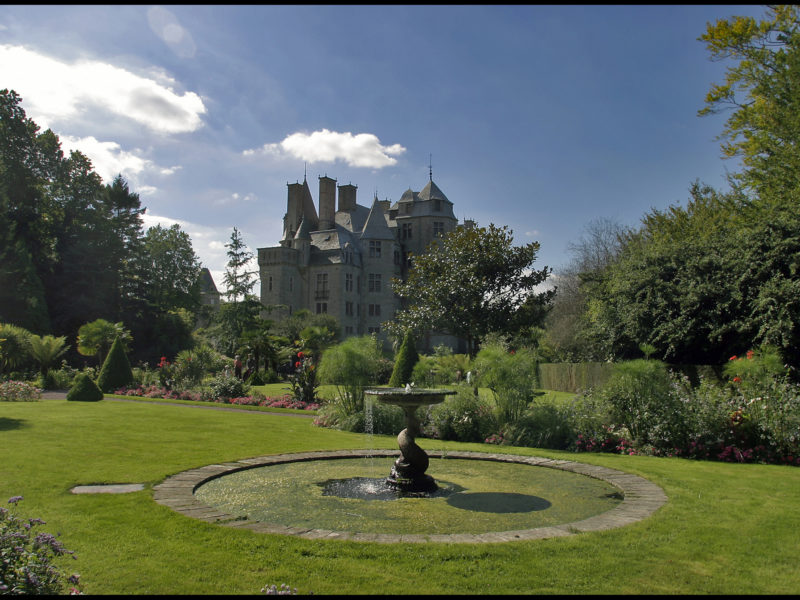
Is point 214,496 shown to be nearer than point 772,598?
No

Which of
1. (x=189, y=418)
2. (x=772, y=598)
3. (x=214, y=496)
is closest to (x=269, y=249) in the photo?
(x=189, y=418)

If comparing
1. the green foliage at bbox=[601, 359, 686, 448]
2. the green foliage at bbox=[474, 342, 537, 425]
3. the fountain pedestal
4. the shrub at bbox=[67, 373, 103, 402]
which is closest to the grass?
the green foliage at bbox=[601, 359, 686, 448]

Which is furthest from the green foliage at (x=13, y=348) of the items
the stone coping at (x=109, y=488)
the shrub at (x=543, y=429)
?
the shrub at (x=543, y=429)

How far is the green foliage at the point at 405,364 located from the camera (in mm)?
22734

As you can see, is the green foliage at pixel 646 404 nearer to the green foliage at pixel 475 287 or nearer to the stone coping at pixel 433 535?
the stone coping at pixel 433 535

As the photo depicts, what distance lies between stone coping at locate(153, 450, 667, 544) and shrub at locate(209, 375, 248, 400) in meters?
12.9

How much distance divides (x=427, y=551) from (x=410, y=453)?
10.3ft

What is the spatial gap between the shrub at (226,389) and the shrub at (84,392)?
154 inches

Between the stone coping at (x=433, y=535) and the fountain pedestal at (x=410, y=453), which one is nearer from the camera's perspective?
the stone coping at (x=433, y=535)

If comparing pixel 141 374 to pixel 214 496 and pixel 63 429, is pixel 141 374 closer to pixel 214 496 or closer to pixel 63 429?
pixel 63 429

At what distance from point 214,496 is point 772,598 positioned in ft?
18.3

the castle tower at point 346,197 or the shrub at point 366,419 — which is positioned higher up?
the castle tower at point 346,197

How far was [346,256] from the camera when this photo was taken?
54.7m

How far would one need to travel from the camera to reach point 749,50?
2127 cm
